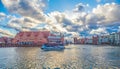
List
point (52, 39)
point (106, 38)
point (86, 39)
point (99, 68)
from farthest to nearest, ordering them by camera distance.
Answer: point (86, 39), point (106, 38), point (52, 39), point (99, 68)

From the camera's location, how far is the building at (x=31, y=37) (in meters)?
44.6

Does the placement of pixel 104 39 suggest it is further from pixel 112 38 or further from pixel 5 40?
pixel 5 40

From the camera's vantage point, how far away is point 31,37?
4628 cm

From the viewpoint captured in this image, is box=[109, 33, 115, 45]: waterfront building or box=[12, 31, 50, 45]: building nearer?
box=[12, 31, 50, 45]: building

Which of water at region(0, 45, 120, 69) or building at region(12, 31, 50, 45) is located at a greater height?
building at region(12, 31, 50, 45)

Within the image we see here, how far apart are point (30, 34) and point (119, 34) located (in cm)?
2718

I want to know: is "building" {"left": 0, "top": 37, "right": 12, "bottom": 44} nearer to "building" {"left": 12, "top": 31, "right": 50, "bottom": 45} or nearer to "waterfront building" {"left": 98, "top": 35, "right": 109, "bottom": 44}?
"building" {"left": 12, "top": 31, "right": 50, "bottom": 45}

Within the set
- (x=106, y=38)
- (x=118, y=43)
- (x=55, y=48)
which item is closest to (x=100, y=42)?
(x=106, y=38)

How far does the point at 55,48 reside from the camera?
33.7m

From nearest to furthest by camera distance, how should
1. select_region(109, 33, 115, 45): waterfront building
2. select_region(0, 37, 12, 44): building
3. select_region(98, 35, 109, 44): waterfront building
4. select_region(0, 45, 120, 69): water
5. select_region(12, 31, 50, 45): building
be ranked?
select_region(0, 45, 120, 69): water
select_region(12, 31, 50, 45): building
select_region(0, 37, 12, 44): building
select_region(109, 33, 115, 45): waterfront building
select_region(98, 35, 109, 44): waterfront building

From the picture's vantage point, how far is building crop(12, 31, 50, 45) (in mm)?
44588

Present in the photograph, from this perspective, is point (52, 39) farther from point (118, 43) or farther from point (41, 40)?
point (118, 43)

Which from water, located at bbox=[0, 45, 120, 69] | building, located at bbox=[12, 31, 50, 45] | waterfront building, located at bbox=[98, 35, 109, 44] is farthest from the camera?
waterfront building, located at bbox=[98, 35, 109, 44]

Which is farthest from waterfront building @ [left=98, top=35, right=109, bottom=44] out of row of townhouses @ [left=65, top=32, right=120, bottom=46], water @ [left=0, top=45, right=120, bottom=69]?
water @ [left=0, top=45, right=120, bottom=69]
